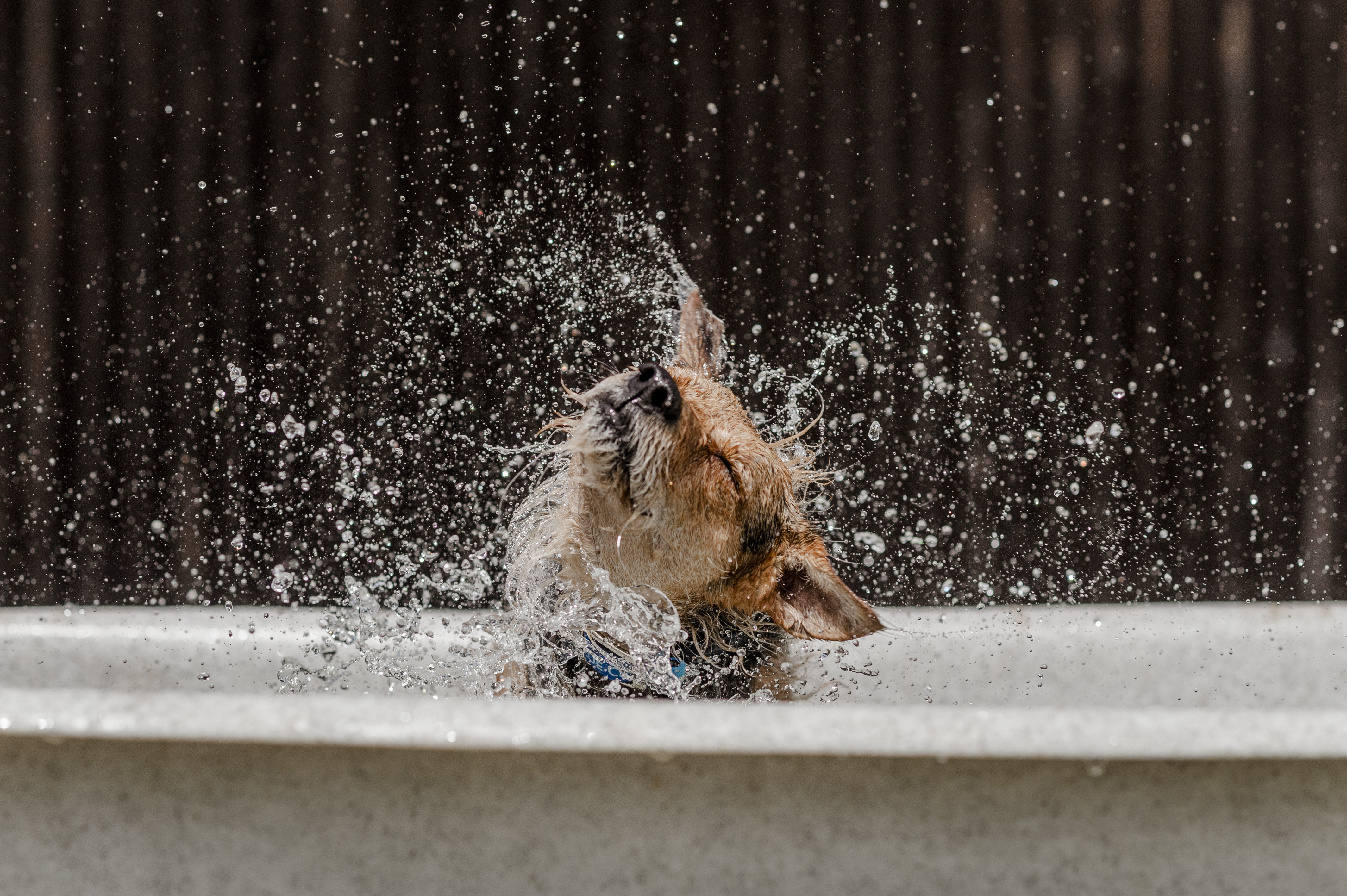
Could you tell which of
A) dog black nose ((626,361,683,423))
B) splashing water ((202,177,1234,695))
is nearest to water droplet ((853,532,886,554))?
splashing water ((202,177,1234,695))

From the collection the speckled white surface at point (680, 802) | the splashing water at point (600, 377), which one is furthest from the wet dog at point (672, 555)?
the splashing water at point (600, 377)

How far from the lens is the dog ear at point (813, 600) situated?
192 cm

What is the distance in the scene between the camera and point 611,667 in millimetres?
2205

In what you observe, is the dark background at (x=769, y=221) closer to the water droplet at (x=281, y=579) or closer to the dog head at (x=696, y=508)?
the water droplet at (x=281, y=579)

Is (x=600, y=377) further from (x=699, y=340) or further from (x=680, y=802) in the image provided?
(x=680, y=802)

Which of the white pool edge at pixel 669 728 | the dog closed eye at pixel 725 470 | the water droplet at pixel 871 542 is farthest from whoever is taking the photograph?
the water droplet at pixel 871 542

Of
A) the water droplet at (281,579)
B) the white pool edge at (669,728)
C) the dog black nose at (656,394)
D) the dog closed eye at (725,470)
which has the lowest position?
the water droplet at (281,579)

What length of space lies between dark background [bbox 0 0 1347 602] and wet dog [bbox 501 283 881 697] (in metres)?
1.78

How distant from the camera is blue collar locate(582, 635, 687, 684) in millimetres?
2207

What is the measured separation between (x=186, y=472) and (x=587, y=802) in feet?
11.3

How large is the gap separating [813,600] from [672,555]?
33cm

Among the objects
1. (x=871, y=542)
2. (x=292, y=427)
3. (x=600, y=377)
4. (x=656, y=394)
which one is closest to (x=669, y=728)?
(x=656, y=394)

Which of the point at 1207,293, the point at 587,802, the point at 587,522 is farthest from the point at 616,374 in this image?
the point at 1207,293

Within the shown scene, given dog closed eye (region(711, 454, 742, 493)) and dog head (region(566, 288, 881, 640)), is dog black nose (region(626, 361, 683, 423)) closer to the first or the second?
dog head (region(566, 288, 881, 640))
